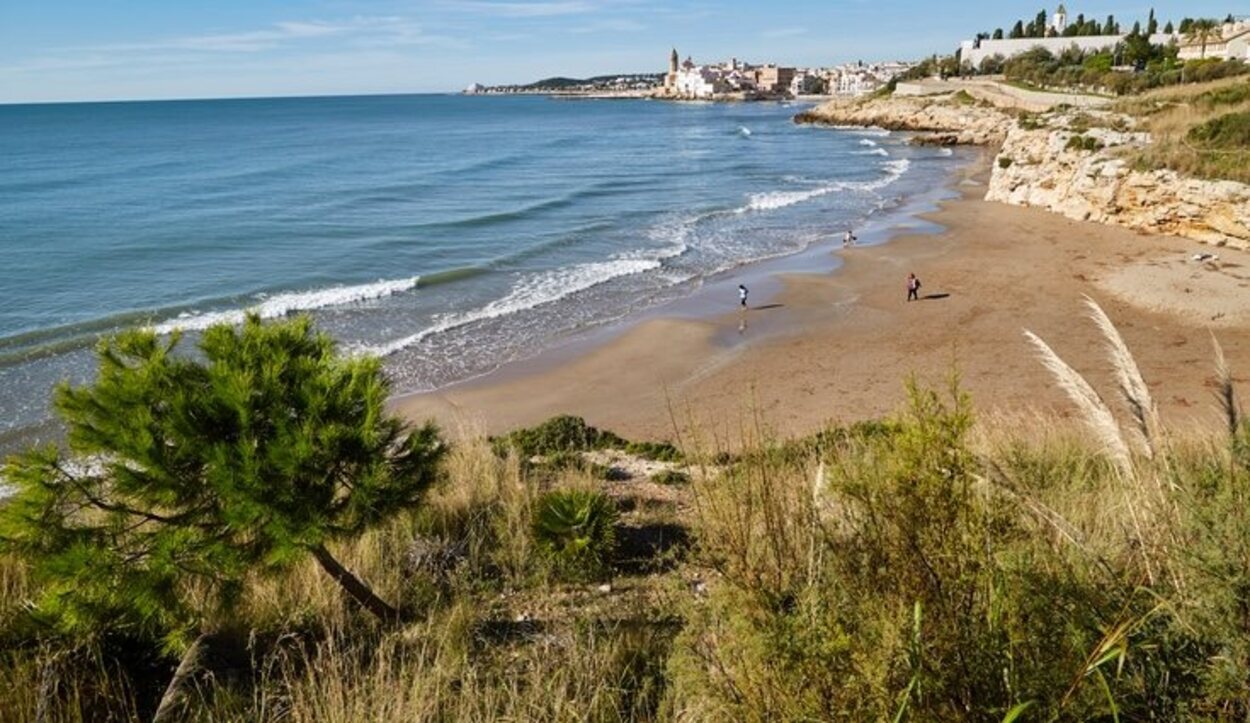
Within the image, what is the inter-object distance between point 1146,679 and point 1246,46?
286 ft

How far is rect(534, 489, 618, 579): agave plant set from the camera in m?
6.52

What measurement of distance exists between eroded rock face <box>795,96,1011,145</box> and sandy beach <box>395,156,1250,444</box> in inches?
1852

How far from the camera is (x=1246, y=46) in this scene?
6825 centimetres

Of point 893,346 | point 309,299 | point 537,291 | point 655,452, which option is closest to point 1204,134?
point 893,346

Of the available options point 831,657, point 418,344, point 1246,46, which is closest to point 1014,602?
point 831,657

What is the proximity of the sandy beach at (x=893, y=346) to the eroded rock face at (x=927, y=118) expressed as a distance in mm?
47045

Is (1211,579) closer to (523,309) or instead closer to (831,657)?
(831,657)

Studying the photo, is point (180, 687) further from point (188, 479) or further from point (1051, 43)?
point (1051, 43)

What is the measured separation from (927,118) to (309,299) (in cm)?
8208

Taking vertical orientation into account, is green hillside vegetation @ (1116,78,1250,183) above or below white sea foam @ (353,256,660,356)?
above

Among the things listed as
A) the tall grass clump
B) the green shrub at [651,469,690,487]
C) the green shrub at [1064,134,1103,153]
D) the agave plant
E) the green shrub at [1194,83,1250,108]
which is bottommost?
the green shrub at [651,469,690,487]

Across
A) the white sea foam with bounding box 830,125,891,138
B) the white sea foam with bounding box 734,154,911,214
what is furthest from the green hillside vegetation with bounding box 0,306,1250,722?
the white sea foam with bounding box 830,125,891,138

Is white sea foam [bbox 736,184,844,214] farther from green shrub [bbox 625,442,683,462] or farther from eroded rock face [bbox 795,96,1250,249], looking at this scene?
green shrub [bbox 625,442,683,462]

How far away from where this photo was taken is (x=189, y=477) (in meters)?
4.30
